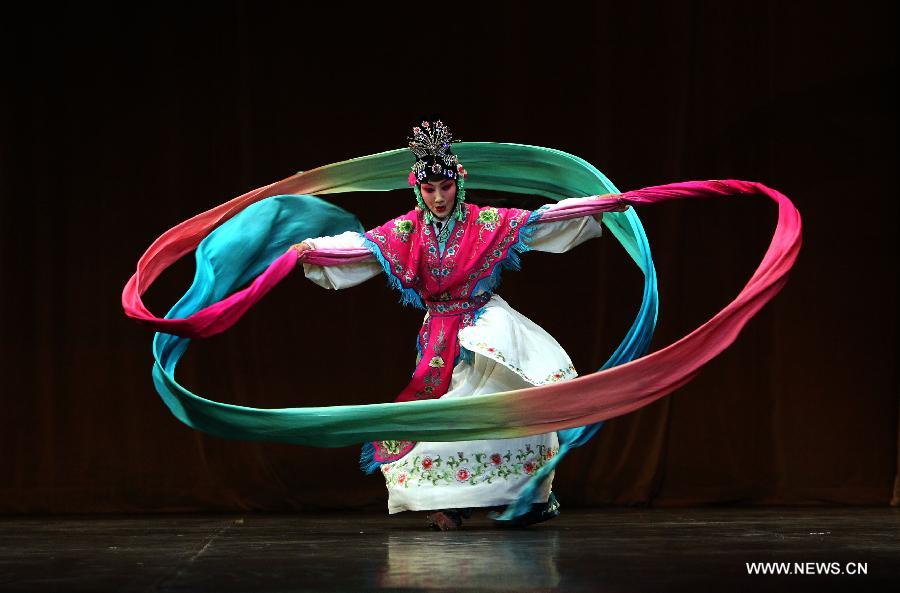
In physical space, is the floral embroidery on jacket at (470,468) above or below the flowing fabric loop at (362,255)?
below

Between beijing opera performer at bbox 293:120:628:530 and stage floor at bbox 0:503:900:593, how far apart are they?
158 millimetres

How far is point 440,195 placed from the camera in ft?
13.7

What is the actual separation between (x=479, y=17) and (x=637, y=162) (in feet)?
2.96

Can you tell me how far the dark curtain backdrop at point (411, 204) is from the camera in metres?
5.59

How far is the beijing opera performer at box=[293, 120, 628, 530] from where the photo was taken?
13.3 feet

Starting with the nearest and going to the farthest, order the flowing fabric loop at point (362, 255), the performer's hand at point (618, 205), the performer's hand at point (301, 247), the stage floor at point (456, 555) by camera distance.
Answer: the stage floor at point (456, 555), the flowing fabric loop at point (362, 255), the performer's hand at point (618, 205), the performer's hand at point (301, 247)

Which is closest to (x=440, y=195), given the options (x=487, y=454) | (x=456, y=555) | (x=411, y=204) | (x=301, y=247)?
(x=301, y=247)

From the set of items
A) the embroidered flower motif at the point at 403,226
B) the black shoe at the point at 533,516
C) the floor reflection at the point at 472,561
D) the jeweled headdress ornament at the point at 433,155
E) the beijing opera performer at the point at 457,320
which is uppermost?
the jeweled headdress ornament at the point at 433,155

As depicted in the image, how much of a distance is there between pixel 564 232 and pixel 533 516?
0.90 m

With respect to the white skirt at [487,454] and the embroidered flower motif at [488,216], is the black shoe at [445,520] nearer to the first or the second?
the white skirt at [487,454]

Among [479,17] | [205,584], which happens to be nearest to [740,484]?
[479,17]

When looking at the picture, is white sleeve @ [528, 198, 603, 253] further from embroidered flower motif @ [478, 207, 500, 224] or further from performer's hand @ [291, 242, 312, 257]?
performer's hand @ [291, 242, 312, 257]

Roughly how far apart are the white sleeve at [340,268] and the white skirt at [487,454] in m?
0.38

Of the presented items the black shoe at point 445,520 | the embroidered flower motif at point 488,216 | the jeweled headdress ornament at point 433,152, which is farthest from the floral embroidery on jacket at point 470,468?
the jeweled headdress ornament at point 433,152
